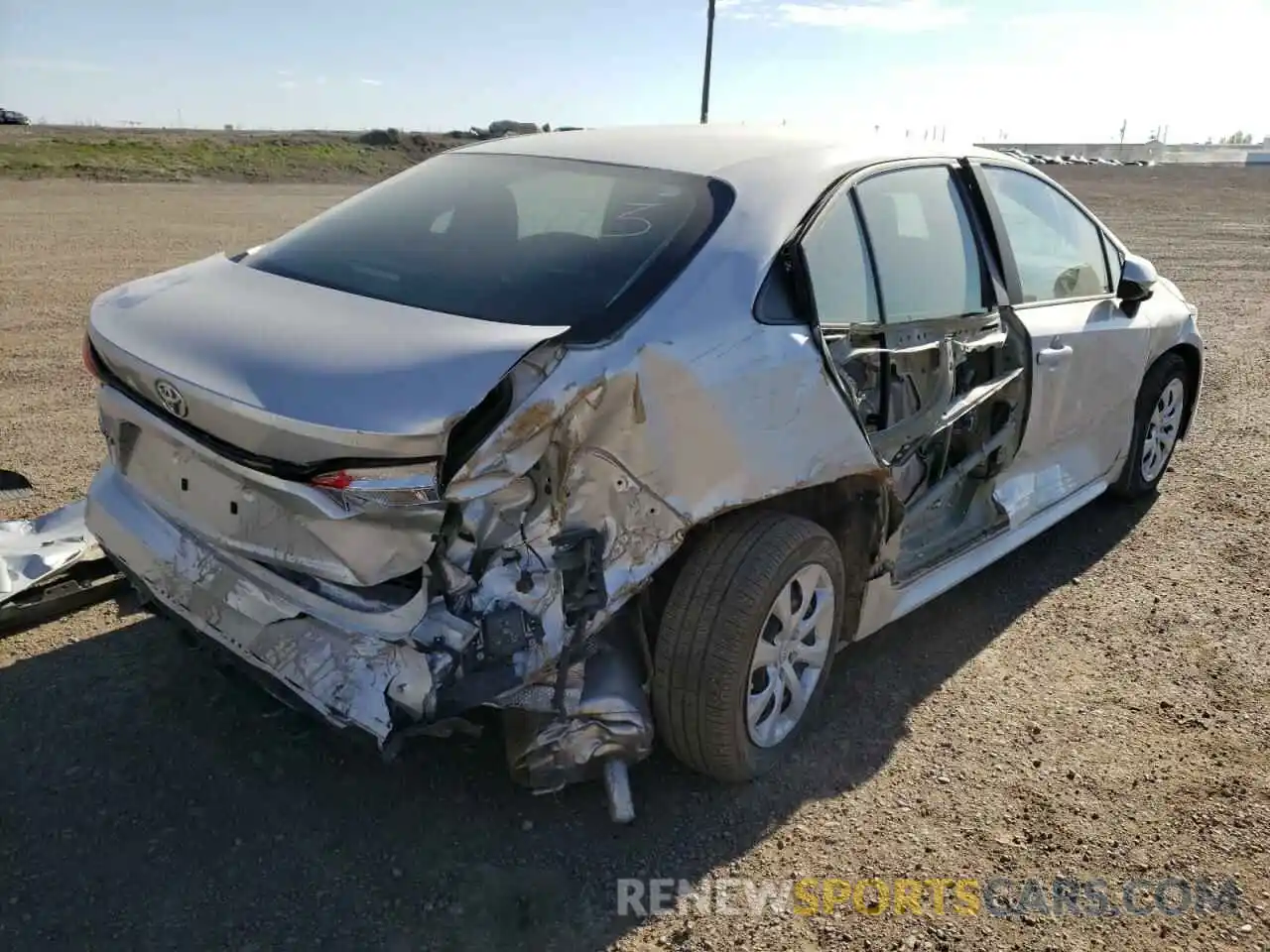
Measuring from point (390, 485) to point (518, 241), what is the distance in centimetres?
108

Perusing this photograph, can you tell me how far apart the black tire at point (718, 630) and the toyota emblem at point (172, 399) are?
132cm

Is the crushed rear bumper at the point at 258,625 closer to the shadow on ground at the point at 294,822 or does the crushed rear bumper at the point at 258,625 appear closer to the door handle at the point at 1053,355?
the shadow on ground at the point at 294,822

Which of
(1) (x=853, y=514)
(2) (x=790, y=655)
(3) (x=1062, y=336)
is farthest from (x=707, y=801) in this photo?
(3) (x=1062, y=336)

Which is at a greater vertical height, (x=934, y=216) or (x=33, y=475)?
(x=934, y=216)

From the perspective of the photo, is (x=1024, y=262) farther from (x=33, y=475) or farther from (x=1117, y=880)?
(x=33, y=475)

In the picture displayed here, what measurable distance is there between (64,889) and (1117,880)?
2708 mm

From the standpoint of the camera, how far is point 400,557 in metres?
2.27

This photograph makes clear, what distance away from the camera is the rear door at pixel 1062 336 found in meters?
3.94

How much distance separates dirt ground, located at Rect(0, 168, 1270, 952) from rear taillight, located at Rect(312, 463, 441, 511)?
1.05 m

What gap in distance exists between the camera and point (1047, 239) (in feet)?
13.9

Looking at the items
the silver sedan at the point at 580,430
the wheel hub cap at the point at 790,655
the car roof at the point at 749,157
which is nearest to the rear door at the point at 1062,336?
the silver sedan at the point at 580,430

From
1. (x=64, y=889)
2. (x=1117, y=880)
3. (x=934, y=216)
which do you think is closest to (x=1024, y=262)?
(x=934, y=216)

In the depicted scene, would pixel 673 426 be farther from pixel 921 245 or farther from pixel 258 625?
pixel 921 245

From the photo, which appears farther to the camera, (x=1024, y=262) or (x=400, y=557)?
(x=1024, y=262)
